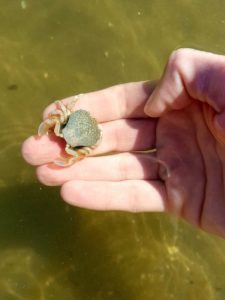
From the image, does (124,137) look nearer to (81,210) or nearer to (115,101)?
(115,101)

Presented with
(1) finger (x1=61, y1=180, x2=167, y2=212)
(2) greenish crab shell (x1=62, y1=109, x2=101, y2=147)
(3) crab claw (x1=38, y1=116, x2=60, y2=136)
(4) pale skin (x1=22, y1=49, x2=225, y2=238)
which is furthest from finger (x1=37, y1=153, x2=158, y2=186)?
(3) crab claw (x1=38, y1=116, x2=60, y2=136)

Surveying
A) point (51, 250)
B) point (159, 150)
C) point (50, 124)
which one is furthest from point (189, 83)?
point (51, 250)

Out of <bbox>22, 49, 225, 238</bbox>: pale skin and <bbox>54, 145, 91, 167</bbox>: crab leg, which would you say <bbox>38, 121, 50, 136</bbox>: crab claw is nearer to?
<bbox>22, 49, 225, 238</bbox>: pale skin

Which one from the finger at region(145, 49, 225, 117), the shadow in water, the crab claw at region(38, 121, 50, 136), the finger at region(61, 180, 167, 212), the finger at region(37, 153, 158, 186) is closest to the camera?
the finger at region(145, 49, 225, 117)

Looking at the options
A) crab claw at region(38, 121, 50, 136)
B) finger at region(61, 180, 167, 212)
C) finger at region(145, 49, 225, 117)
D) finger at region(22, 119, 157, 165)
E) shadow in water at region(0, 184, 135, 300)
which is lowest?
shadow in water at region(0, 184, 135, 300)

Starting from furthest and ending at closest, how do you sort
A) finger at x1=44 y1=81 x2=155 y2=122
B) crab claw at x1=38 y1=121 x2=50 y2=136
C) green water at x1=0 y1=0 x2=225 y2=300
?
1. green water at x1=0 y1=0 x2=225 y2=300
2. finger at x1=44 y1=81 x2=155 y2=122
3. crab claw at x1=38 y1=121 x2=50 y2=136

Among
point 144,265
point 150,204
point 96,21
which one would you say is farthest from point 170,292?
point 96,21

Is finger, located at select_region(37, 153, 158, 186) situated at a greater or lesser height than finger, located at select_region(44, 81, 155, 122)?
lesser

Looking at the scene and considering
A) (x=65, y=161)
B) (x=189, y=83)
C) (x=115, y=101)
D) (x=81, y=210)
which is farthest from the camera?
(x=81, y=210)

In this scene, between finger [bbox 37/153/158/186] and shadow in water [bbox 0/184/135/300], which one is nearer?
finger [bbox 37/153/158/186]
